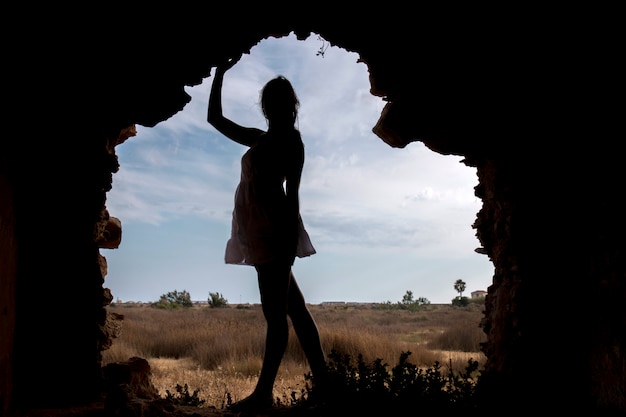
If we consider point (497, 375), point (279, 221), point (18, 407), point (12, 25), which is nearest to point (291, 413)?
point (279, 221)

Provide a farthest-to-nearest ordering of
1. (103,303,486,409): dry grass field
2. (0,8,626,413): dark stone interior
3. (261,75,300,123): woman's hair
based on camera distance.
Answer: (103,303,486,409): dry grass field < (261,75,300,123): woman's hair < (0,8,626,413): dark stone interior

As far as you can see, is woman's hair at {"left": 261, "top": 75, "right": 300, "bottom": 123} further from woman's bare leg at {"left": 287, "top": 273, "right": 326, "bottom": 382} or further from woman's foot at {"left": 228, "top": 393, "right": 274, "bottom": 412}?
woman's foot at {"left": 228, "top": 393, "right": 274, "bottom": 412}

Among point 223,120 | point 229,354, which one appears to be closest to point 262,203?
point 223,120

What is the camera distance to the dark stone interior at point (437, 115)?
285cm

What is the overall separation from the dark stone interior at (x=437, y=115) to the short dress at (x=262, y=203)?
2.62 feet

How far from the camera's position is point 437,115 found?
345cm

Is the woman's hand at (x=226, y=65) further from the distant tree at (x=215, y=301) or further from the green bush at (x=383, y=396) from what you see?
the distant tree at (x=215, y=301)

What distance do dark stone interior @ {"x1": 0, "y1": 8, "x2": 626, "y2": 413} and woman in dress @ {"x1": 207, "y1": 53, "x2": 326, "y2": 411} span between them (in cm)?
62

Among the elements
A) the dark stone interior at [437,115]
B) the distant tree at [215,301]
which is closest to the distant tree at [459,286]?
the distant tree at [215,301]

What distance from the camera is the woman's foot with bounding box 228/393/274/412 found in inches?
113

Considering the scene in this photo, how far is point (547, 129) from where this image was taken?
3148 mm

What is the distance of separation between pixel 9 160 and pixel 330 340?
652cm

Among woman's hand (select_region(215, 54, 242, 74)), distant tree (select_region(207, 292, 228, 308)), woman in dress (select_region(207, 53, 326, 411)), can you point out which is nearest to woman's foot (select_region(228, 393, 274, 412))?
woman in dress (select_region(207, 53, 326, 411))

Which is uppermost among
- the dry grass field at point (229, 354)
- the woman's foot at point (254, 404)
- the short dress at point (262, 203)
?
the short dress at point (262, 203)
